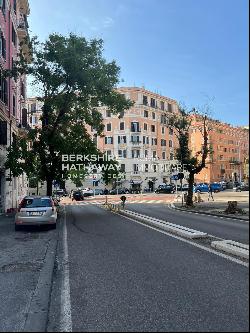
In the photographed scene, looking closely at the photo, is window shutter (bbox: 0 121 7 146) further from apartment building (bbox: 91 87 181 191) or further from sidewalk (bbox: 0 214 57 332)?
apartment building (bbox: 91 87 181 191)

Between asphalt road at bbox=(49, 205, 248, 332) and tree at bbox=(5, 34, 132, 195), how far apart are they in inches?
674

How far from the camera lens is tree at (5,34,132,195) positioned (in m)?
27.7

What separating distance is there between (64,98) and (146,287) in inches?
913

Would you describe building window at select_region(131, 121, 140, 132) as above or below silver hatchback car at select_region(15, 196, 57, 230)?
above

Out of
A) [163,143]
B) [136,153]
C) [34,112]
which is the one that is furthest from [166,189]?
[34,112]

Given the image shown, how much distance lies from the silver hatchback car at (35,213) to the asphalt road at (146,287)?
656 centimetres

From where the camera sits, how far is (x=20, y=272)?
9.38 meters

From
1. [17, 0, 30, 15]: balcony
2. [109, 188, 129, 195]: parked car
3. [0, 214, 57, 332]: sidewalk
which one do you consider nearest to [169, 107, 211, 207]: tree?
[0, 214, 57, 332]: sidewalk

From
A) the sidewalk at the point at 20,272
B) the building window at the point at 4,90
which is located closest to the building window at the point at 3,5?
the building window at the point at 4,90

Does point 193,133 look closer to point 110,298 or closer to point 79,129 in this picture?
point 79,129

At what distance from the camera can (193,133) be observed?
132ft

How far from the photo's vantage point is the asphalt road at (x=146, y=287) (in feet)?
16.9

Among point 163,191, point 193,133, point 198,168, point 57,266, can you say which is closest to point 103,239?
point 57,266

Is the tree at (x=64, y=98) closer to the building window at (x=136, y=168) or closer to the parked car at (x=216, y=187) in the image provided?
the parked car at (x=216, y=187)
